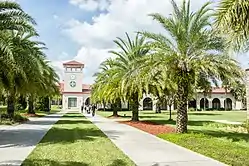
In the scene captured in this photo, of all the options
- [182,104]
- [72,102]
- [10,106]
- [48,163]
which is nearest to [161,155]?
[48,163]

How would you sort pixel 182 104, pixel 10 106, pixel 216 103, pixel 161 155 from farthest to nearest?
pixel 216 103 < pixel 10 106 < pixel 182 104 < pixel 161 155

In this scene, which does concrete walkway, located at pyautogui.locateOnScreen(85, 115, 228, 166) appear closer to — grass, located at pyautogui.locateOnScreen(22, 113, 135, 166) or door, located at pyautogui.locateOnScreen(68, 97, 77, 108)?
grass, located at pyautogui.locateOnScreen(22, 113, 135, 166)

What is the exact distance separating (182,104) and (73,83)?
67527 mm

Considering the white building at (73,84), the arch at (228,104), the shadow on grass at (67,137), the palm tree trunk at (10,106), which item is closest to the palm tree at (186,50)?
the shadow on grass at (67,137)

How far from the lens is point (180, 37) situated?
1798 cm

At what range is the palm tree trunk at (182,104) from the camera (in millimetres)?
18297

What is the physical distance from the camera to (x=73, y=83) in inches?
3327

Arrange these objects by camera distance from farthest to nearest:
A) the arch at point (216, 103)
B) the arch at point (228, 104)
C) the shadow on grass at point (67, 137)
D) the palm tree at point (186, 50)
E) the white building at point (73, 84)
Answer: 1. the arch at point (216, 103)
2. the arch at point (228, 104)
3. the white building at point (73, 84)
4. the palm tree at point (186, 50)
5. the shadow on grass at point (67, 137)

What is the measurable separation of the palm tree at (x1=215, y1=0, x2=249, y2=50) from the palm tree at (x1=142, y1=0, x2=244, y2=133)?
6343 mm

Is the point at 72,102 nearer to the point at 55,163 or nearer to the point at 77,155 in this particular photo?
the point at 77,155

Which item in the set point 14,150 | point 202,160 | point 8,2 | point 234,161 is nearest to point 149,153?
point 202,160

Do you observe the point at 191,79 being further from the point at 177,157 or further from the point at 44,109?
the point at 44,109

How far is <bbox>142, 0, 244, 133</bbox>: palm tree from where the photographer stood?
17359mm

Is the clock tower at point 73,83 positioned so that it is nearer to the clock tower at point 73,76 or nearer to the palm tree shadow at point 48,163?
the clock tower at point 73,76
